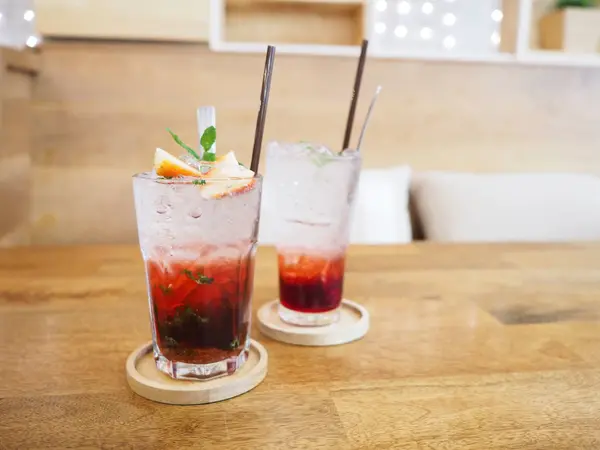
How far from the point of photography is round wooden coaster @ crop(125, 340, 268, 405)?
63 centimetres

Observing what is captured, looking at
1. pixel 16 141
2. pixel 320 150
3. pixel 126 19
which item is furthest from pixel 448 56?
pixel 320 150

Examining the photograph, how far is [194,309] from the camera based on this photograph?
0.68 meters

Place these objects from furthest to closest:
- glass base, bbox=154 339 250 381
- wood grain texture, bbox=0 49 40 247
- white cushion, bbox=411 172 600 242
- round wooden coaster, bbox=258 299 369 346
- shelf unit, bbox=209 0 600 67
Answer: shelf unit, bbox=209 0 600 67
white cushion, bbox=411 172 600 242
wood grain texture, bbox=0 49 40 247
round wooden coaster, bbox=258 299 369 346
glass base, bbox=154 339 250 381

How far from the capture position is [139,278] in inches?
44.7

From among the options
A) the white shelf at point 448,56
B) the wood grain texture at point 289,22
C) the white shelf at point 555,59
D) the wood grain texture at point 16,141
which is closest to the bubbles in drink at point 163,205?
the wood grain texture at point 16,141

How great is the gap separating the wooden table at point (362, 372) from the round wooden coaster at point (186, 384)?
0.01 metres

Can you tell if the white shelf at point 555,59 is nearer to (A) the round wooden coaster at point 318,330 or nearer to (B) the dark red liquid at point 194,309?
(A) the round wooden coaster at point 318,330

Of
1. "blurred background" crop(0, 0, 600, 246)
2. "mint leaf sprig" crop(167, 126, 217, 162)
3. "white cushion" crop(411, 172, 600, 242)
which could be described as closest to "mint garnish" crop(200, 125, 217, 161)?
"mint leaf sprig" crop(167, 126, 217, 162)

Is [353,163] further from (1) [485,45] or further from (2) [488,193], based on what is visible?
(1) [485,45]

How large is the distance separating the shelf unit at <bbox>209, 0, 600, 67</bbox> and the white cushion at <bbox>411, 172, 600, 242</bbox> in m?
0.54

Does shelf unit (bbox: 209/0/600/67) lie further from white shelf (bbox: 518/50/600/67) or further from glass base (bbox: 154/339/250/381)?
glass base (bbox: 154/339/250/381)

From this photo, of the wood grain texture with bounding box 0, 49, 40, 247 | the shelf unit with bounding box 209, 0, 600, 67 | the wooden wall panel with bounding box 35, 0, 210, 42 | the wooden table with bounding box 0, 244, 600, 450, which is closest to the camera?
the wooden table with bounding box 0, 244, 600, 450

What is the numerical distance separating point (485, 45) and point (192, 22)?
4.26 feet

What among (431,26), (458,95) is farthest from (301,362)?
(431,26)
